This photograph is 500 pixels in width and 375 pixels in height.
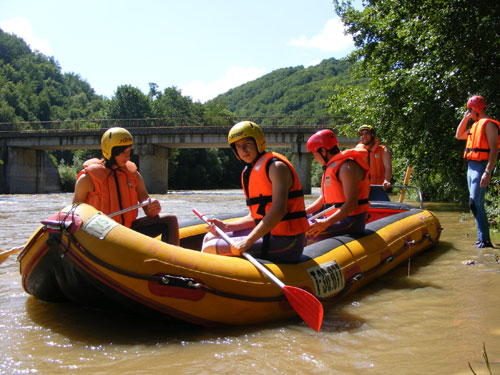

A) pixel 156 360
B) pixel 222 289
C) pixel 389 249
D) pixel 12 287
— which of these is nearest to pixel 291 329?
pixel 222 289

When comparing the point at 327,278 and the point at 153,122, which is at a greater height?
A: the point at 153,122

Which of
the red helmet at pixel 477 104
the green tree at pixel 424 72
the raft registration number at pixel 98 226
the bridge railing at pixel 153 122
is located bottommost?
the raft registration number at pixel 98 226

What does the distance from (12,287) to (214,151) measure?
56.9 meters

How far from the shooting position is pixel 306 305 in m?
3.03

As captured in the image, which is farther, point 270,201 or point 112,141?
point 112,141

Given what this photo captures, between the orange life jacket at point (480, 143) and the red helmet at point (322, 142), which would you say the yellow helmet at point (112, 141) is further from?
the orange life jacket at point (480, 143)

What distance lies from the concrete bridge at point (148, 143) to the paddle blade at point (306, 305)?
31.0 m

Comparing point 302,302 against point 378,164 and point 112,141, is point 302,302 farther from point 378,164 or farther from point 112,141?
point 378,164

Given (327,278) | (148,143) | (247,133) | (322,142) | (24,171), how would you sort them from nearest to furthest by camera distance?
(247,133)
(327,278)
(322,142)
(148,143)
(24,171)

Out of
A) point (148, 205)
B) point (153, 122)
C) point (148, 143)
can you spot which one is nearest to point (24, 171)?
point (148, 143)

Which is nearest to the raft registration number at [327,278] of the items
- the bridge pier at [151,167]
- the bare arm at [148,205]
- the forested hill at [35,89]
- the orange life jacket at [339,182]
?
the orange life jacket at [339,182]

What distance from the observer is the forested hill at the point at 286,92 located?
114 metres

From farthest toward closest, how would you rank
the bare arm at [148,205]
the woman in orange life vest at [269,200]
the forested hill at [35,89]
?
the forested hill at [35,89]
the bare arm at [148,205]
the woman in orange life vest at [269,200]

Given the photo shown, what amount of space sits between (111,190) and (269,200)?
1.46 meters
